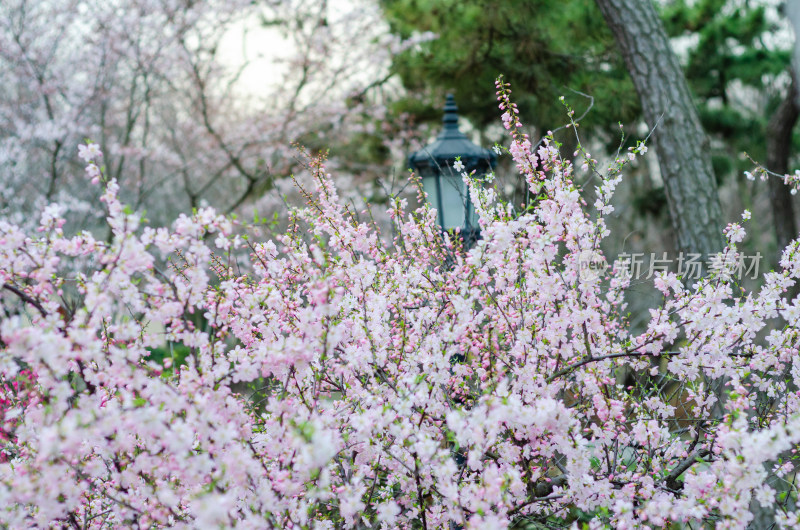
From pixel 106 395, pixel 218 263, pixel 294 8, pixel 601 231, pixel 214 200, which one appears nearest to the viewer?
pixel 106 395

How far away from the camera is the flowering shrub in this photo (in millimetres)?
1902

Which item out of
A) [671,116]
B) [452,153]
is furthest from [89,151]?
[671,116]

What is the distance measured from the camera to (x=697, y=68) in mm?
9438

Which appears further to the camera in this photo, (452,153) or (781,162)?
(781,162)

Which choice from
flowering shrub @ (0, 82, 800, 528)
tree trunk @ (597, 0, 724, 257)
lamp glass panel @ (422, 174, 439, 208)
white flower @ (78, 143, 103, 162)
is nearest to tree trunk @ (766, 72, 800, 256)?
tree trunk @ (597, 0, 724, 257)

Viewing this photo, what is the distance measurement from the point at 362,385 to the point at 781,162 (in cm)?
795

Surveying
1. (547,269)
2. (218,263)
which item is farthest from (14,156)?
(547,269)

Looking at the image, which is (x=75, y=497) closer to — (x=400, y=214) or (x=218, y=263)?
(x=218, y=263)

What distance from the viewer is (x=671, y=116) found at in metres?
5.22

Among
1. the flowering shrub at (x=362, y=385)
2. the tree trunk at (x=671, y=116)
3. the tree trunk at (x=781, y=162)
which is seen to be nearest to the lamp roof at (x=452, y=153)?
the flowering shrub at (x=362, y=385)

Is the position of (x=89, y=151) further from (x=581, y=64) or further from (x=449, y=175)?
(x=581, y=64)

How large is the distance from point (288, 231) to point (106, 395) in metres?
1.05

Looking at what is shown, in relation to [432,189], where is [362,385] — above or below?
below

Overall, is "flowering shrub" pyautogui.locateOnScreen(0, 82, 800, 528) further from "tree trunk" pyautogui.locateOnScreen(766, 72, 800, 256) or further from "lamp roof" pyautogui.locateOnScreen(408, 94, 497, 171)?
"tree trunk" pyautogui.locateOnScreen(766, 72, 800, 256)
